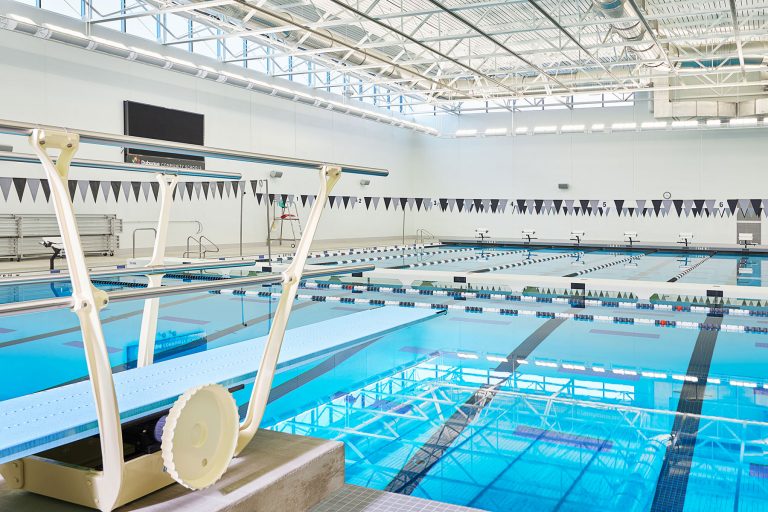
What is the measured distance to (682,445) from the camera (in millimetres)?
3201

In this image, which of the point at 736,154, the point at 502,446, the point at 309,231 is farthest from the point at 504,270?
the point at 736,154

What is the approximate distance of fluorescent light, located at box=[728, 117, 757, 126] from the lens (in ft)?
56.7

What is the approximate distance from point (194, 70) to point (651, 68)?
10395 millimetres

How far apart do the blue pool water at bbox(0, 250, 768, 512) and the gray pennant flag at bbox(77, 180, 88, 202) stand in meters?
5.79

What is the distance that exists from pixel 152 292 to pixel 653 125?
18.9 metres

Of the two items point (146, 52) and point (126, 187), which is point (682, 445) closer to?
point (146, 52)

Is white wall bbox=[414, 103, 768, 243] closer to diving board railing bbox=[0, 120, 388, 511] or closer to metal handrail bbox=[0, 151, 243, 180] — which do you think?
metal handrail bbox=[0, 151, 243, 180]

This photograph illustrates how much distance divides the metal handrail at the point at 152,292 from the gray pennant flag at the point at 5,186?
10094mm

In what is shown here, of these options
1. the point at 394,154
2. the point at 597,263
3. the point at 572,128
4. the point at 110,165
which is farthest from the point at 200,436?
the point at 394,154

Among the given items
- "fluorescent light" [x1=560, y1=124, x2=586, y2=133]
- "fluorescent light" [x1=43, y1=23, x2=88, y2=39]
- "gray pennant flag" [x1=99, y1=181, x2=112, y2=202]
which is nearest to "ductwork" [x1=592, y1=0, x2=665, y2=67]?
"fluorescent light" [x1=560, y1=124, x2=586, y2=133]

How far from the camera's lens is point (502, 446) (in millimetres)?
3184

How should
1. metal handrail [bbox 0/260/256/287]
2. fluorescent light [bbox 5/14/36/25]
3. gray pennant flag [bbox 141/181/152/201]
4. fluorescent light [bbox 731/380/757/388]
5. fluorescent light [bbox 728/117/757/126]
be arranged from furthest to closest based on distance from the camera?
fluorescent light [bbox 728/117/757/126], gray pennant flag [bbox 141/181/152/201], fluorescent light [bbox 5/14/36/25], fluorescent light [bbox 731/380/757/388], metal handrail [bbox 0/260/256/287]

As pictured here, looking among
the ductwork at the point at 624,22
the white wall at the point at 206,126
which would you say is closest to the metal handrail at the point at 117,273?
the ductwork at the point at 624,22

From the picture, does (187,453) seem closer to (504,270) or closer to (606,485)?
(606,485)
